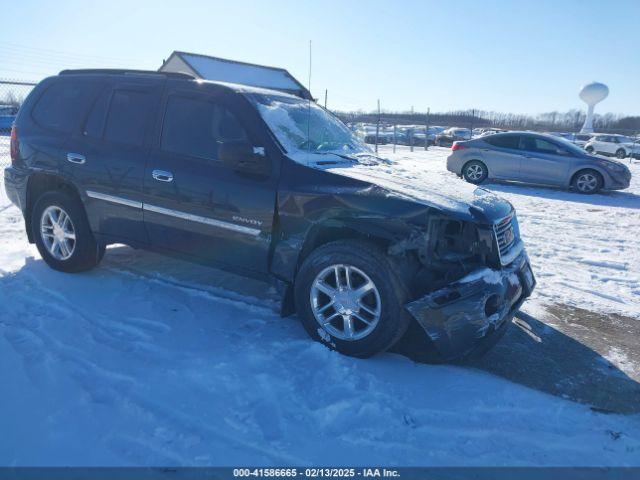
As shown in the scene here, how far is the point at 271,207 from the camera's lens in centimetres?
356

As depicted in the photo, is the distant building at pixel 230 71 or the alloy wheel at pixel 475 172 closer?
the alloy wheel at pixel 475 172

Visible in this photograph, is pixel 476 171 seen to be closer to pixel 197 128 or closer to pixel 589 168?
pixel 589 168

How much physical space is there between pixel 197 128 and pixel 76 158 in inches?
52.9

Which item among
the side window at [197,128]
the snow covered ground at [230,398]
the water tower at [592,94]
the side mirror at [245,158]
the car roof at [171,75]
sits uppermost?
the water tower at [592,94]

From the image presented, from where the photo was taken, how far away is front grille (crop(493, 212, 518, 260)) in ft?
10.9

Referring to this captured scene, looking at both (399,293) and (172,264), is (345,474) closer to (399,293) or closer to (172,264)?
(399,293)

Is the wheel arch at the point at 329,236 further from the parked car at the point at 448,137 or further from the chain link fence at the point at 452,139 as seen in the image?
the parked car at the point at 448,137

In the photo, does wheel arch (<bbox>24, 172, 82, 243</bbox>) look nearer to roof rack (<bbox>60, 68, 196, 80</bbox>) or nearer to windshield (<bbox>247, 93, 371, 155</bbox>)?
roof rack (<bbox>60, 68, 196, 80</bbox>)

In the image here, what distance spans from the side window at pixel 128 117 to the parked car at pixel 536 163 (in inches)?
403

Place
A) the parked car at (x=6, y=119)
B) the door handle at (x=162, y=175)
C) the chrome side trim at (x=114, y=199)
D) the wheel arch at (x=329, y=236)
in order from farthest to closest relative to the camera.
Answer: the parked car at (x=6, y=119), the chrome side trim at (x=114, y=199), the door handle at (x=162, y=175), the wheel arch at (x=329, y=236)

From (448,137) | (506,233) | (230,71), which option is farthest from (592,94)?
(506,233)

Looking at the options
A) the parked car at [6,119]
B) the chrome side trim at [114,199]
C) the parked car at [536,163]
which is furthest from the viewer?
the parked car at [6,119]

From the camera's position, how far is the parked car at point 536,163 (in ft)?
37.6

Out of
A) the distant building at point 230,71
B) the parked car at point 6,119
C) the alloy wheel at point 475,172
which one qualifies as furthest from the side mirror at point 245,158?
the parked car at point 6,119
